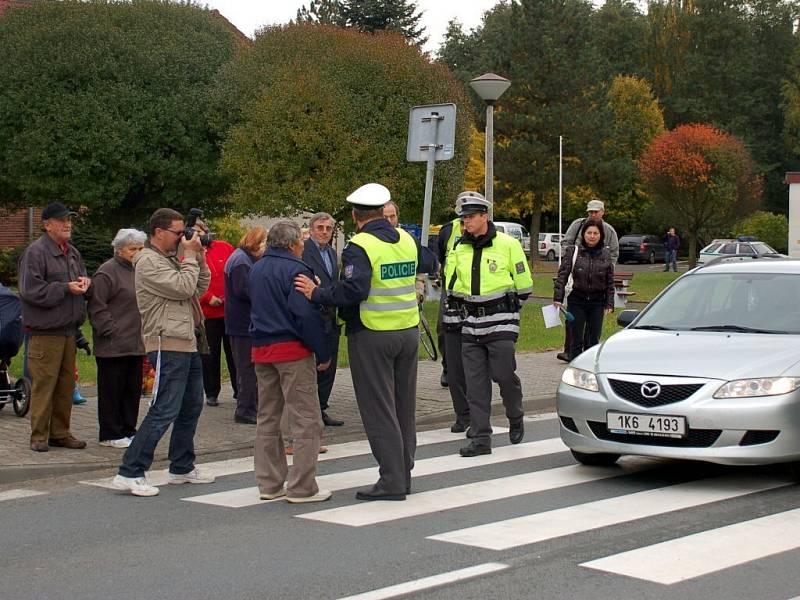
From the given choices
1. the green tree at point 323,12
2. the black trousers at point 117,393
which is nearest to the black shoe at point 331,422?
the black trousers at point 117,393

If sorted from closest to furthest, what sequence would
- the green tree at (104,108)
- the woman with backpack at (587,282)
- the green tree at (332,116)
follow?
the woman with backpack at (587,282)
the green tree at (104,108)
the green tree at (332,116)

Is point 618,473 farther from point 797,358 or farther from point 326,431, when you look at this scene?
point 326,431

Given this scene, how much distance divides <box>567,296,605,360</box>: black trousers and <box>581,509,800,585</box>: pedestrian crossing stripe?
7186mm

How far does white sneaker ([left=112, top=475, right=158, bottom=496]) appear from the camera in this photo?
27.6ft

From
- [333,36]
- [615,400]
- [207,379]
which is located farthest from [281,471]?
[333,36]

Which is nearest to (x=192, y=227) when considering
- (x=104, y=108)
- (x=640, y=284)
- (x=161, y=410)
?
(x=161, y=410)

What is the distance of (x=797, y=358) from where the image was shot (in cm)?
827

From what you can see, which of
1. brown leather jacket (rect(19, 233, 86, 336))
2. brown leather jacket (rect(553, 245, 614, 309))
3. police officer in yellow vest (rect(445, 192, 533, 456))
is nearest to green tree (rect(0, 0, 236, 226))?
brown leather jacket (rect(553, 245, 614, 309))

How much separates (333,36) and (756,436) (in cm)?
2555

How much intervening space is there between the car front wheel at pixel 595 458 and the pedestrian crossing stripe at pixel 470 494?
5 centimetres

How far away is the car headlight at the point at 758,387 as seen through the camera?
26.3 feet

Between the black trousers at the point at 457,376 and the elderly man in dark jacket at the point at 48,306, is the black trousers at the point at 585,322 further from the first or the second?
the elderly man in dark jacket at the point at 48,306

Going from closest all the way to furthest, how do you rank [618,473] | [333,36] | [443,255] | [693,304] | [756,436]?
[756,436], [618,473], [693,304], [443,255], [333,36]

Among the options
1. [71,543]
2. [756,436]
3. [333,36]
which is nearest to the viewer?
[71,543]
